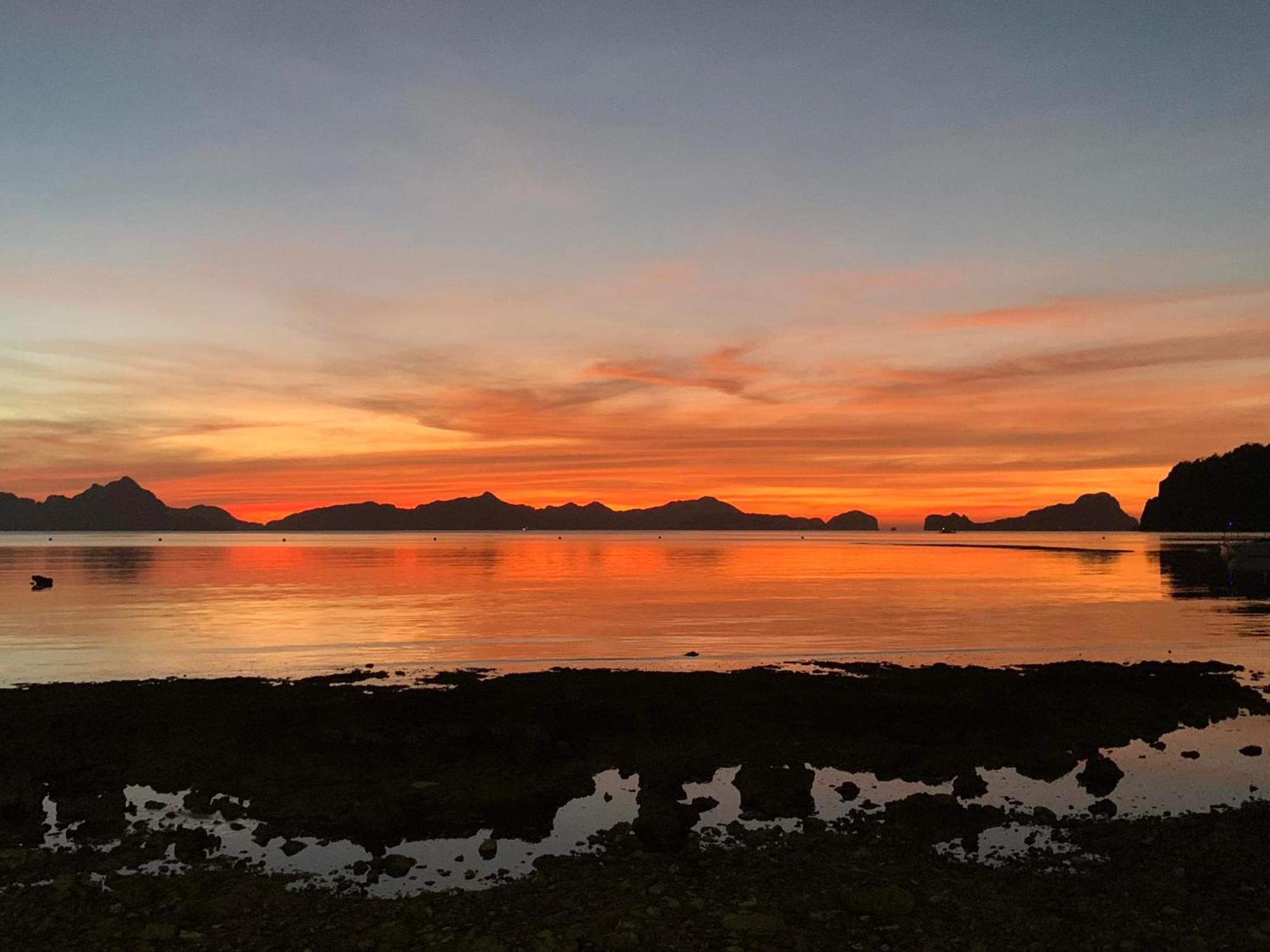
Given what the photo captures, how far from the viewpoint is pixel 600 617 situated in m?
49.3

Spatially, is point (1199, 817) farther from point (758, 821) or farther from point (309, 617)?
point (309, 617)

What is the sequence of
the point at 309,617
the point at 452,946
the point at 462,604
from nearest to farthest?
the point at 452,946
the point at 309,617
the point at 462,604

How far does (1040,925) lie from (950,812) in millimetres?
3979

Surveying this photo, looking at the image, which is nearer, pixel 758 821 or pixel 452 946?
pixel 452 946

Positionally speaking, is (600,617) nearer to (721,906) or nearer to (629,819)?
(629,819)

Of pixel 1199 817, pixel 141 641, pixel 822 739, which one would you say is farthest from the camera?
pixel 141 641

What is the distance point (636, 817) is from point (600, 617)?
114 feet

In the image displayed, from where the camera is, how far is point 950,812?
1409 cm

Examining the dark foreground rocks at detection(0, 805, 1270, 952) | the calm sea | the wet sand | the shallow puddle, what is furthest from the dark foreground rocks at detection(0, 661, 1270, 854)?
the calm sea

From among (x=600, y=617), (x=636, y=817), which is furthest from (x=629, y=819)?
(x=600, y=617)

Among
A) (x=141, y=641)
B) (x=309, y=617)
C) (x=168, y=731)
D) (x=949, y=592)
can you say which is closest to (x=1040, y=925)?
(x=168, y=731)

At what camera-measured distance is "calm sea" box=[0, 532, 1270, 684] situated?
1362 inches

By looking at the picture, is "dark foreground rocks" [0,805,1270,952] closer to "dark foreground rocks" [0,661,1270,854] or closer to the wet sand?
the wet sand

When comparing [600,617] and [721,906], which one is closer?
[721,906]
